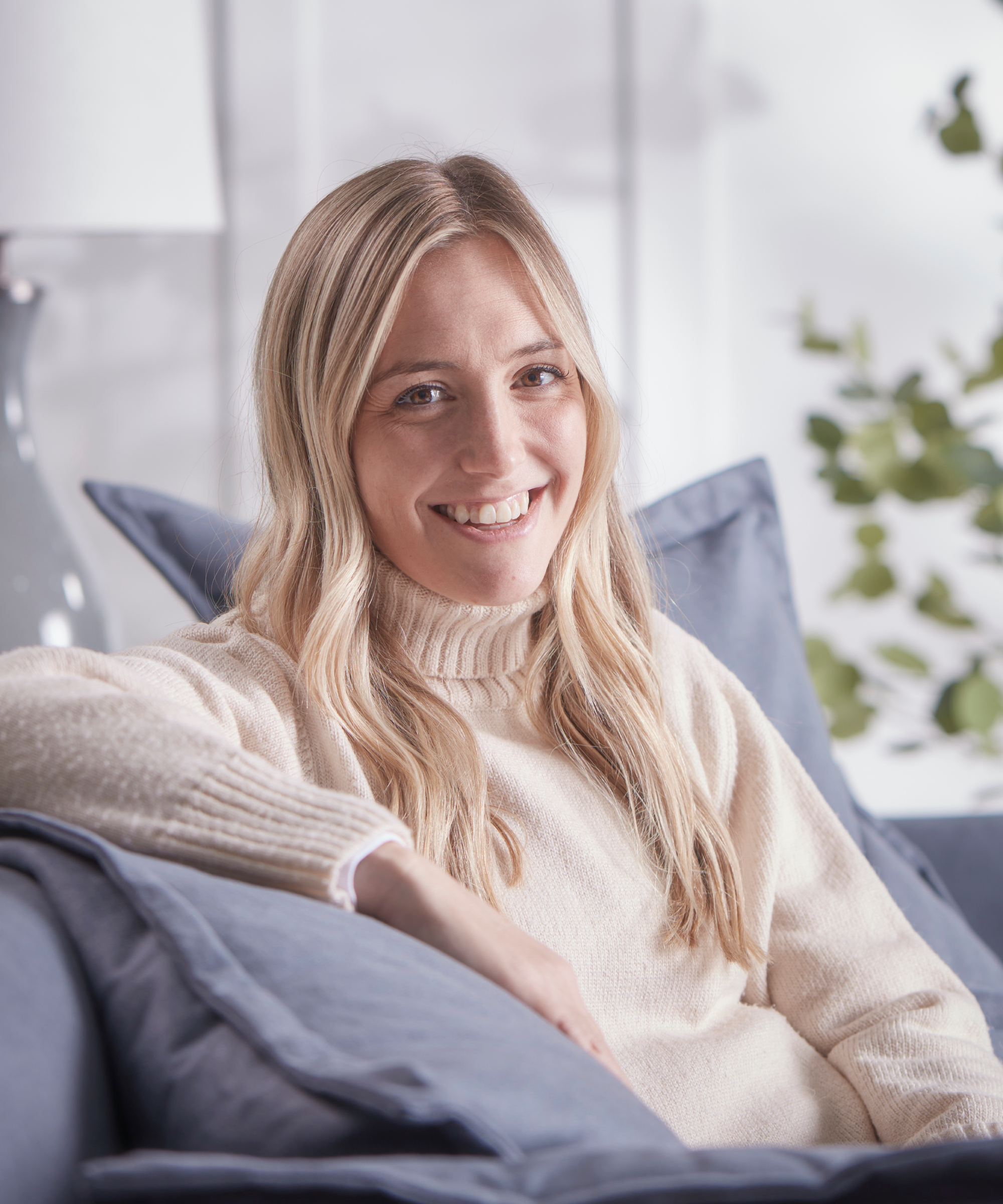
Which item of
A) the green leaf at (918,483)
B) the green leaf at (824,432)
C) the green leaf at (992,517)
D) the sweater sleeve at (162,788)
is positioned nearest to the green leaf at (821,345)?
the green leaf at (824,432)

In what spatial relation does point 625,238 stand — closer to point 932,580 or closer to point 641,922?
point 932,580

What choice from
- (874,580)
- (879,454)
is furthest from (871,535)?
(879,454)

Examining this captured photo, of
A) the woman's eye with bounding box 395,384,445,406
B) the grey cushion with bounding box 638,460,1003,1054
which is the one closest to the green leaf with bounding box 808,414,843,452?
the grey cushion with bounding box 638,460,1003,1054

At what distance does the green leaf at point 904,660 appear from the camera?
185cm

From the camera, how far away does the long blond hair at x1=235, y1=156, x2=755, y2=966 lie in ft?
3.01

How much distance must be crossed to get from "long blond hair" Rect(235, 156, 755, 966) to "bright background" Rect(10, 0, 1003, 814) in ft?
2.96

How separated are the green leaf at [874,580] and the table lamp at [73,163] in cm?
110

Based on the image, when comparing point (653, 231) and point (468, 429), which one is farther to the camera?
point (653, 231)

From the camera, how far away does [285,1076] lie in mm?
457

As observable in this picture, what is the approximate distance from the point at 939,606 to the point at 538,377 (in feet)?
3.67

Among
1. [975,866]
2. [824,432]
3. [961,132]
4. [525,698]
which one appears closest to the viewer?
[525,698]

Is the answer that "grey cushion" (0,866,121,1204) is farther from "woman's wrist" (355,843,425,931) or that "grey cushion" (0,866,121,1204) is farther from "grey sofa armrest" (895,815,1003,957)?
"grey sofa armrest" (895,815,1003,957)

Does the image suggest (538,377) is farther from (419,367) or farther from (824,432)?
(824,432)

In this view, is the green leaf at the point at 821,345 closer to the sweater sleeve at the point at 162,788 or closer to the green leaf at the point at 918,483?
the green leaf at the point at 918,483
